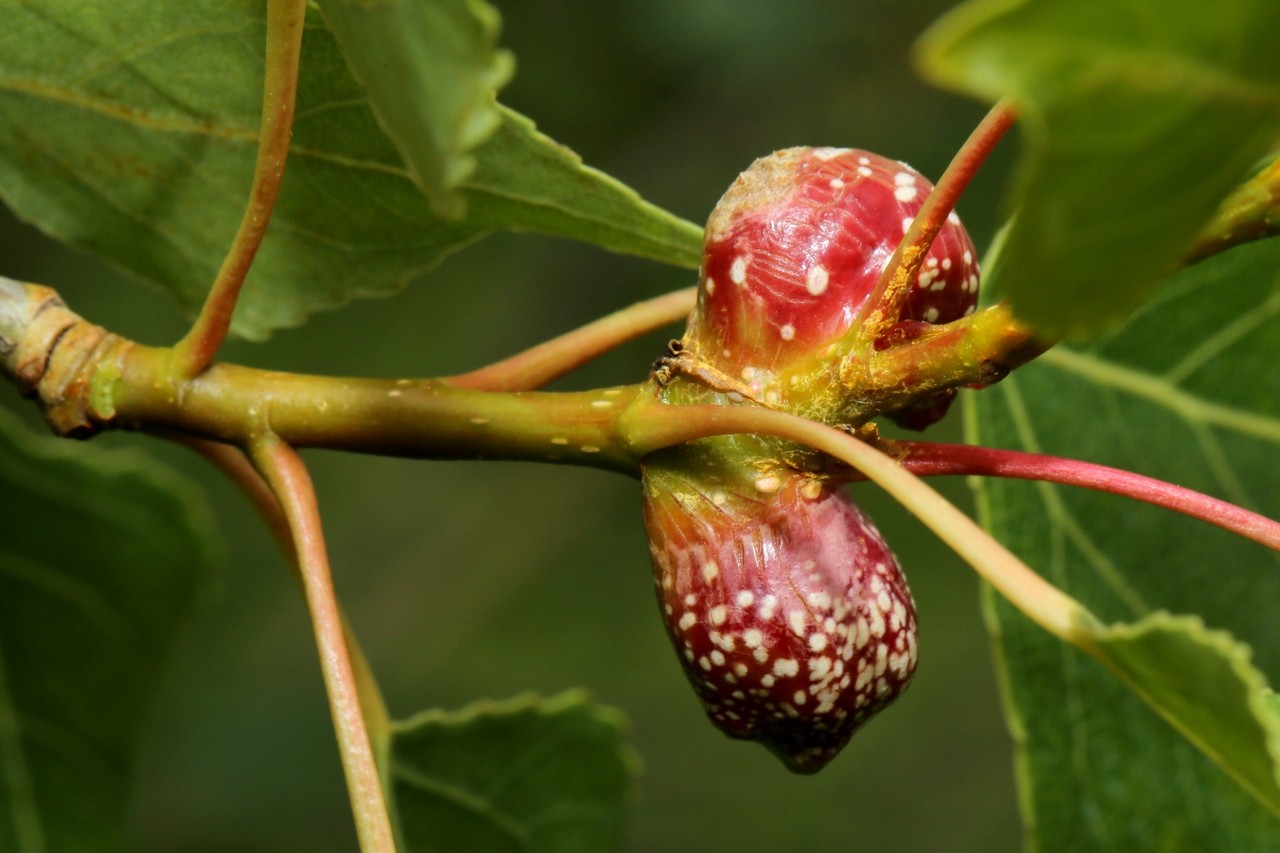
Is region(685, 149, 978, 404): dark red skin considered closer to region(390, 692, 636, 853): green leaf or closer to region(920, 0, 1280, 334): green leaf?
region(920, 0, 1280, 334): green leaf

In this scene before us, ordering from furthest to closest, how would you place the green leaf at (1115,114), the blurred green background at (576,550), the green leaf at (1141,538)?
the blurred green background at (576,550), the green leaf at (1141,538), the green leaf at (1115,114)

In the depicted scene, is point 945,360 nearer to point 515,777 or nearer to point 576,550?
point 515,777

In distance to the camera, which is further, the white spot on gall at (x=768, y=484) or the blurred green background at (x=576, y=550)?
Answer: the blurred green background at (x=576, y=550)

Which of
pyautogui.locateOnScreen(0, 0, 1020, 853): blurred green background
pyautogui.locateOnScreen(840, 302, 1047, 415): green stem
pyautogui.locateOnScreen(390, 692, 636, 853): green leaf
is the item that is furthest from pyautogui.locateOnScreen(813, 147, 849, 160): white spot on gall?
pyautogui.locateOnScreen(0, 0, 1020, 853): blurred green background

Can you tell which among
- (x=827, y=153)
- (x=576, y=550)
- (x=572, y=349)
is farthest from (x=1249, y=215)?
(x=576, y=550)

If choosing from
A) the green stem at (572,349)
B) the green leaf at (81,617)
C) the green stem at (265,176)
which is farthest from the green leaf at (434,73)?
the green leaf at (81,617)

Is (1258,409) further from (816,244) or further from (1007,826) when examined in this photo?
(1007,826)

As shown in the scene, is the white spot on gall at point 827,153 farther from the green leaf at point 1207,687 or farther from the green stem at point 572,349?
Answer: the green leaf at point 1207,687
